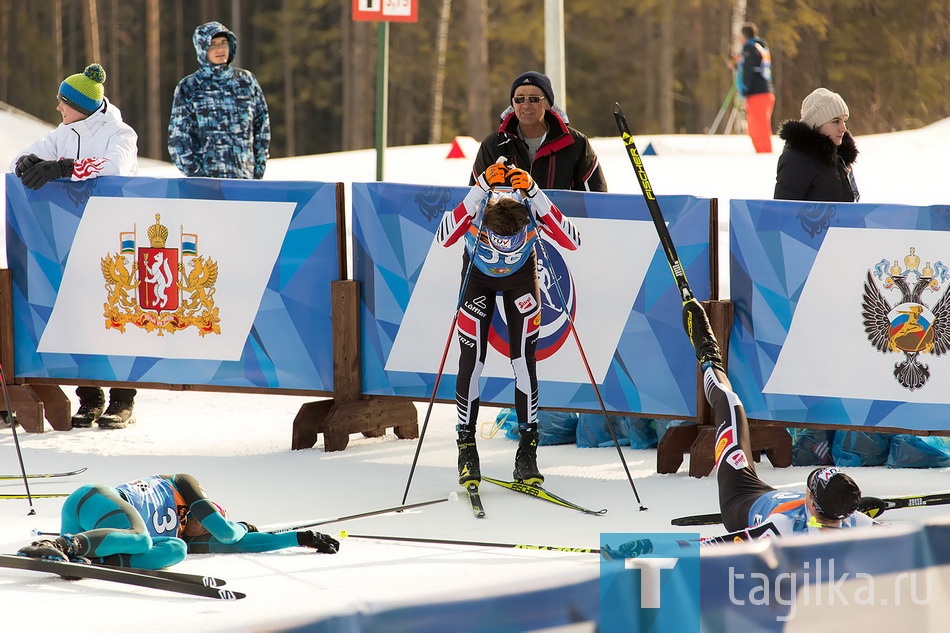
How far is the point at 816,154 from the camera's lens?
7000 millimetres

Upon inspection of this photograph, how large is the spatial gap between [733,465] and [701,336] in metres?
0.99

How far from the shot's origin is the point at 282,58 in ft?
144

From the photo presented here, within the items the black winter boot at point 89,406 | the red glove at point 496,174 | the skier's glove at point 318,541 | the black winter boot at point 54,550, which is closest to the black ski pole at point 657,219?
the red glove at point 496,174

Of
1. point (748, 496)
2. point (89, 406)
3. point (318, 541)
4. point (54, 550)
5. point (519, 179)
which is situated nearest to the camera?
point (54, 550)

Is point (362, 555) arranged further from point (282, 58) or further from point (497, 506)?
point (282, 58)

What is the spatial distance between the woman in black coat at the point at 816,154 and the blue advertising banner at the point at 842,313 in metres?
0.27

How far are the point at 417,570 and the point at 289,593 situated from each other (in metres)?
0.59

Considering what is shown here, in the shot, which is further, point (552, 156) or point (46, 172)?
point (46, 172)

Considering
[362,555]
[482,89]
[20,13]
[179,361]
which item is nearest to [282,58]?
[20,13]

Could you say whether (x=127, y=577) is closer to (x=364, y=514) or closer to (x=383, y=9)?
(x=364, y=514)

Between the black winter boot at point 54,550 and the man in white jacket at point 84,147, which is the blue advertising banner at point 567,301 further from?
the black winter boot at point 54,550

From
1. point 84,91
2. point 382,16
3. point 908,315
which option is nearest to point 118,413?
point 84,91

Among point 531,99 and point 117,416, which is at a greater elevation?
point 531,99

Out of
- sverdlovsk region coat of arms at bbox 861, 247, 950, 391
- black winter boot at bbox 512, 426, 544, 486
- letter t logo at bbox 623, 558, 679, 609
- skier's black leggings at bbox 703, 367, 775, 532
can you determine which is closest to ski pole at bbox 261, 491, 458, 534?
black winter boot at bbox 512, 426, 544, 486
